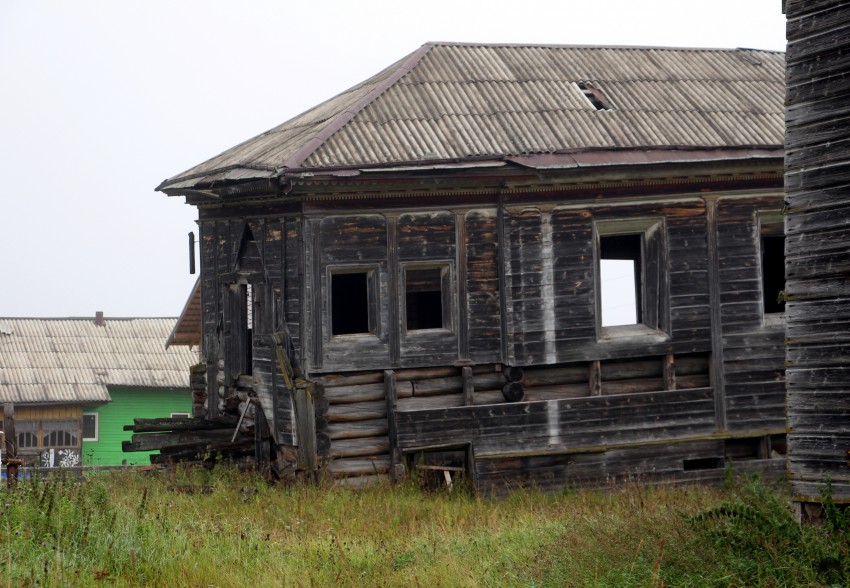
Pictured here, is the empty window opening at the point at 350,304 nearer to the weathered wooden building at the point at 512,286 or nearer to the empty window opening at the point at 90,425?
the weathered wooden building at the point at 512,286

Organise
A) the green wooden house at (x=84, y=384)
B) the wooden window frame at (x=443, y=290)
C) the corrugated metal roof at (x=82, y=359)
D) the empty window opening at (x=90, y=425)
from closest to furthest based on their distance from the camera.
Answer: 1. the wooden window frame at (x=443, y=290)
2. the green wooden house at (x=84, y=384)
3. the corrugated metal roof at (x=82, y=359)
4. the empty window opening at (x=90, y=425)

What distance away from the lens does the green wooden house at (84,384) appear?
98.0ft

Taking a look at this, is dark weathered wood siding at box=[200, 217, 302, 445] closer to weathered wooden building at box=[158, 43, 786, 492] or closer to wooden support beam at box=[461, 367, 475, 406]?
weathered wooden building at box=[158, 43, 786, 492]

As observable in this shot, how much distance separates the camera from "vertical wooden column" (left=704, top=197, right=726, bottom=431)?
1414 centimetres

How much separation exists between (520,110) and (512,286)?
2.60 metres

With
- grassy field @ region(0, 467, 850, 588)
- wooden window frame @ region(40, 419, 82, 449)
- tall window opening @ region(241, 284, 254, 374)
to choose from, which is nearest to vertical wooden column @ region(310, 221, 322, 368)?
tall window opening @ region(241, 284, 254, 374)

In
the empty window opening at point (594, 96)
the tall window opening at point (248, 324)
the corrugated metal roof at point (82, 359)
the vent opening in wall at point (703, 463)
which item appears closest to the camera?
the vent opening in wall at point (703, 463)

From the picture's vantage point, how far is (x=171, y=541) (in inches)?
353

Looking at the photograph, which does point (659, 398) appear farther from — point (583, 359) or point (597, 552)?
point (597, 552)

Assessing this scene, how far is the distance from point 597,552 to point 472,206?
20.7ft

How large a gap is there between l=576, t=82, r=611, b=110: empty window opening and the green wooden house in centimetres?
1765

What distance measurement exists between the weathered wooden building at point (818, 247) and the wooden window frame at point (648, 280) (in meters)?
5.69

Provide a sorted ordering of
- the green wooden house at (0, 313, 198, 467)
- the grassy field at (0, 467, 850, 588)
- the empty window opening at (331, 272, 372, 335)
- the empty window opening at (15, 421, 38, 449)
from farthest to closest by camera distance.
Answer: the green wooden house at (0, 313, 198, 467)
the empty window opening at (15, 421, 38, 449)
the empty window opening at (331, 272, 372, 335)
the grassy field at (0, 467, 850, 588)

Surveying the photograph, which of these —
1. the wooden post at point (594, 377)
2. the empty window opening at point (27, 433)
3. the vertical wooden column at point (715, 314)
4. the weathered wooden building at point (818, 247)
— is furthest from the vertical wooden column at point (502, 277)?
the empty window opening at point (27, 433)
